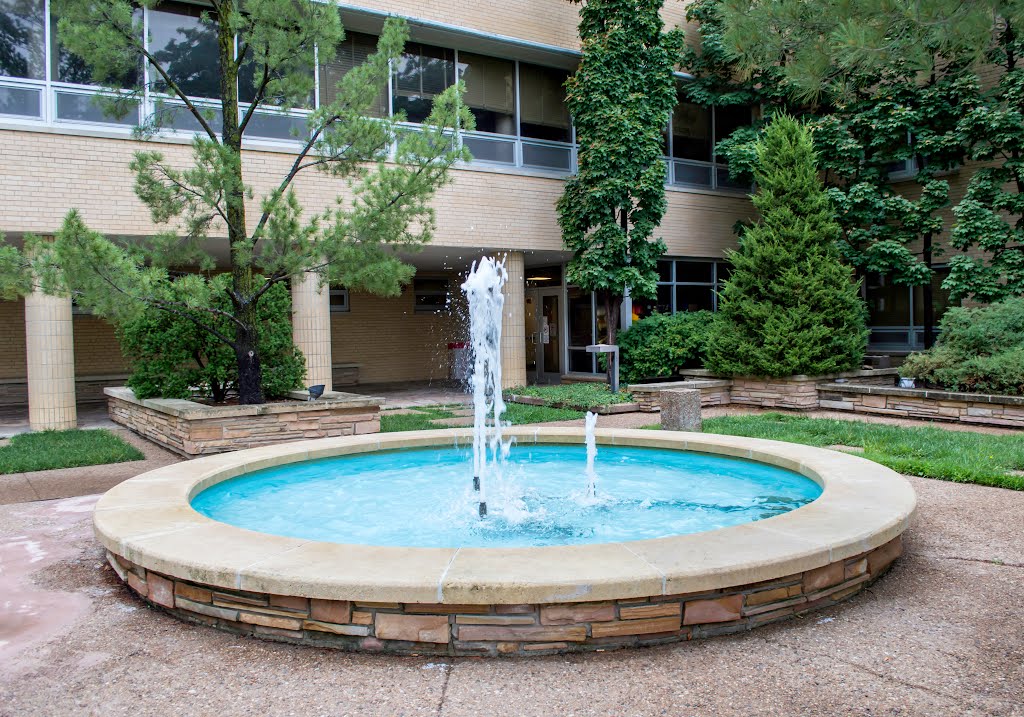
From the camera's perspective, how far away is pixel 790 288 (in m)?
13.4

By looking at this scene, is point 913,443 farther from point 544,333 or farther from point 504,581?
point 544,333

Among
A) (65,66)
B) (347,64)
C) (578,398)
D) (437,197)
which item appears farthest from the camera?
(437,197)

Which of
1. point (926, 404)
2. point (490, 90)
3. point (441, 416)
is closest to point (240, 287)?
point (441, 416)

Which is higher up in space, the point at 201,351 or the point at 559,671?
the point at 201,351

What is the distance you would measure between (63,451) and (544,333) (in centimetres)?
1239

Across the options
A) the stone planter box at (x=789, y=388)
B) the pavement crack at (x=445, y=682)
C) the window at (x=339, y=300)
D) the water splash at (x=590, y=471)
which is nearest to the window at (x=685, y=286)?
the stone planter box at (x=789, y=388)

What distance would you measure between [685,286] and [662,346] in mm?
3770

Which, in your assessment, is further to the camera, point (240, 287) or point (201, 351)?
point (201, 351)

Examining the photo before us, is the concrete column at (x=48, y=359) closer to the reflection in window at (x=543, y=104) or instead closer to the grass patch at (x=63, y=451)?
the grass patch at (x=63, y=451)

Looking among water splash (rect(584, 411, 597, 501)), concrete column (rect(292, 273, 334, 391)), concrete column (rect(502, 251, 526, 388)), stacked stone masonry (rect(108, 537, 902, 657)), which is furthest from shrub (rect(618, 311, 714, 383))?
stacked stone masonry (rect(108, 537, 902, 657))

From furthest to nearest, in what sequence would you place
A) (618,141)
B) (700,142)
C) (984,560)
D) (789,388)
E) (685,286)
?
(700,142) < (685,286) < (618,141) < (789,388) < (984,560)

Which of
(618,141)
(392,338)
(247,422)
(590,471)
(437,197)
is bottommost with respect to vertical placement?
(590,471)

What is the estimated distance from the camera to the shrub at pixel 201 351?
33.5 feet

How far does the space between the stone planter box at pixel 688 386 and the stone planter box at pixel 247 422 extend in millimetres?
5201
